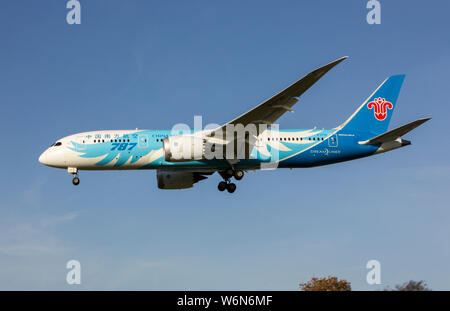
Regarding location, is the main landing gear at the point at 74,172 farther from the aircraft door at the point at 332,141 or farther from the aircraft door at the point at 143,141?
the aircraft door at the point at 332,141

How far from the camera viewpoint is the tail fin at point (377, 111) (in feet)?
127

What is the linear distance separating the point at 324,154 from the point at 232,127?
6996mm

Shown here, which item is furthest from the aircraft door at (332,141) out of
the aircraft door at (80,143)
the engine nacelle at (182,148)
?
the aircraft door at (80,143)

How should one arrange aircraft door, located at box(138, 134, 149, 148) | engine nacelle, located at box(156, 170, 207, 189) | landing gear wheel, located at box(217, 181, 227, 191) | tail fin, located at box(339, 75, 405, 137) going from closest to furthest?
aircraft door, located at box(138, 134, 149, 148)
landing gear wheel, located at box(217, 181, 227, 191)
tail fin, located at box(339, 75, 405, 137)
engine nacelle, located at box(156, 170, 207, 189)

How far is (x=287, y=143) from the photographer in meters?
36.8

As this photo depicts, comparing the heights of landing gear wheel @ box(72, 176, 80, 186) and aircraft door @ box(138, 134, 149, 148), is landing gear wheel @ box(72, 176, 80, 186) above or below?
below

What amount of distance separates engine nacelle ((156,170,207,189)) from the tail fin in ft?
34.3

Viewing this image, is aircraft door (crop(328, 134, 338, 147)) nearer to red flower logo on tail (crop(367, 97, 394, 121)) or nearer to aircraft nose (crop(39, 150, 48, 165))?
red flower logo on tail (crop(367, 97, 394, 121))

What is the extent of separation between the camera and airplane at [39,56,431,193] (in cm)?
3412

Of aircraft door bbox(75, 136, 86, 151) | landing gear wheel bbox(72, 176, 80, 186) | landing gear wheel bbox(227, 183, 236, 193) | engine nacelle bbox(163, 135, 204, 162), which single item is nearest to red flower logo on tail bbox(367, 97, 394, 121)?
landing gear wheel bbox(227, 183, 236, 193)

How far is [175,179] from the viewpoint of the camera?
1554 inches
